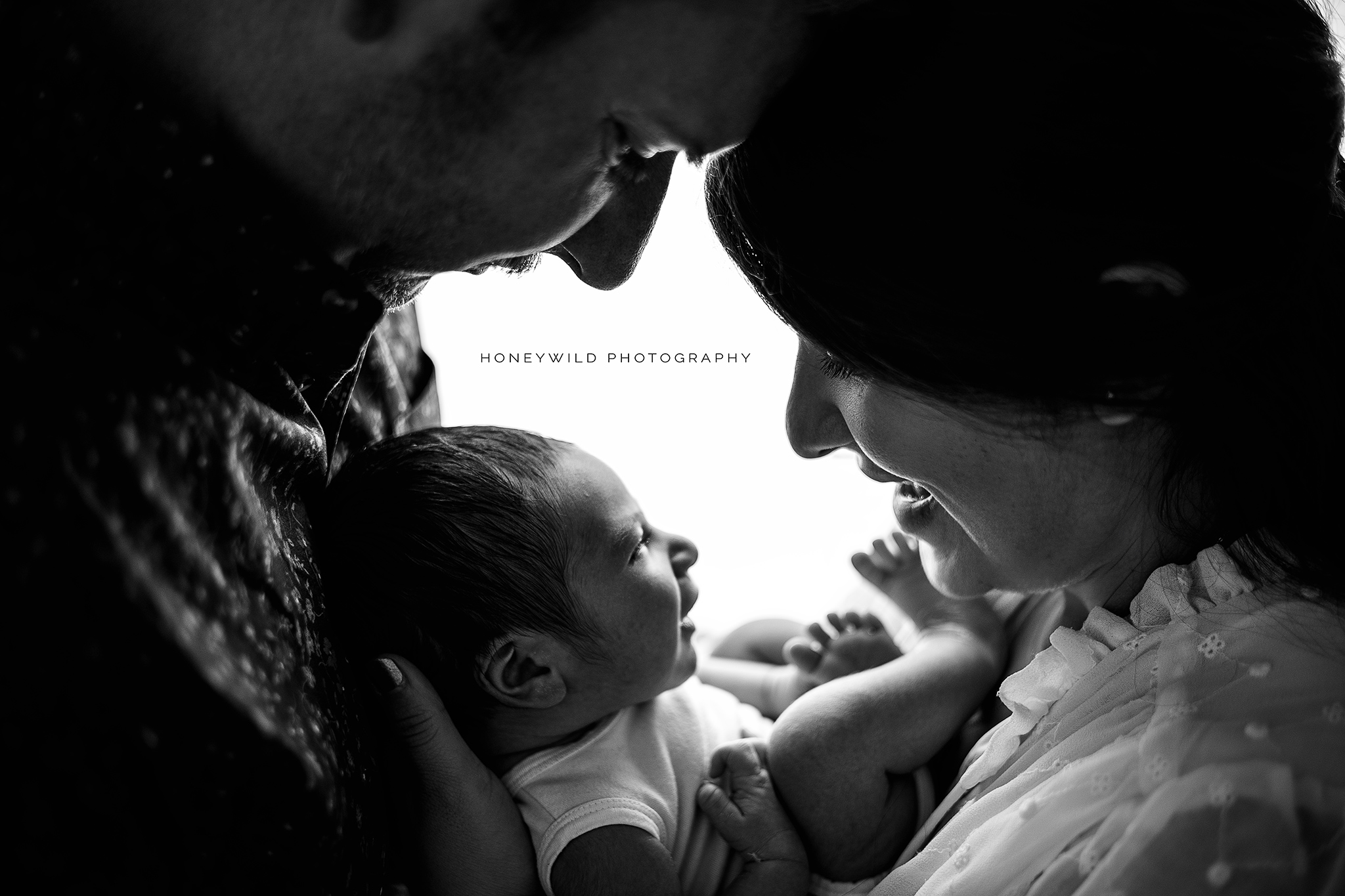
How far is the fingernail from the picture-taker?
89cm

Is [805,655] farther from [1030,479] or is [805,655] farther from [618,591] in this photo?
[1030,479]

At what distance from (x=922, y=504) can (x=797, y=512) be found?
1169mm

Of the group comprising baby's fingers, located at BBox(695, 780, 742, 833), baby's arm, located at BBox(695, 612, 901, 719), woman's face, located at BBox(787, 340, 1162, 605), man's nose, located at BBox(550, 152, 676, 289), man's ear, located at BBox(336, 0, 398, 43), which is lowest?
baby's arm, located at BBox(695, 612, 901, 719)

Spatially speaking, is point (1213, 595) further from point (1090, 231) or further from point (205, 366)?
point (205, 366)

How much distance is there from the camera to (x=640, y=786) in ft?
3.40

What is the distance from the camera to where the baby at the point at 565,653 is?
3.19 ft

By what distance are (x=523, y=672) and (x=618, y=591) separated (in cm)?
13

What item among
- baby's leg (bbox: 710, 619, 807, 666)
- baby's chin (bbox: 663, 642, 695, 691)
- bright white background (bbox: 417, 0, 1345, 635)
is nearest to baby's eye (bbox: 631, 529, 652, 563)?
baby's chin (bbox: 663, 642, 695, 691)

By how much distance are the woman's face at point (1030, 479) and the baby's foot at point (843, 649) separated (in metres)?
0.38

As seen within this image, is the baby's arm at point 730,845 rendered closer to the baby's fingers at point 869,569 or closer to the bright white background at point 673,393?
the baby's fingers at point 869,569

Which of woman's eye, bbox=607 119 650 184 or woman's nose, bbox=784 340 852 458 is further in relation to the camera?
woman's nose, bbox=784 340 852 458

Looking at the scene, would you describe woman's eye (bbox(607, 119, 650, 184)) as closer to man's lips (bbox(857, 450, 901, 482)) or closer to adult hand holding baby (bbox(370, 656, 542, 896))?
man's lips (bbox(857, 450, 901, 482))

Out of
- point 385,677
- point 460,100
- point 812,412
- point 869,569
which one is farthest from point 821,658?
point 460,100

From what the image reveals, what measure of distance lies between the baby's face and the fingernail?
0.65 ft
